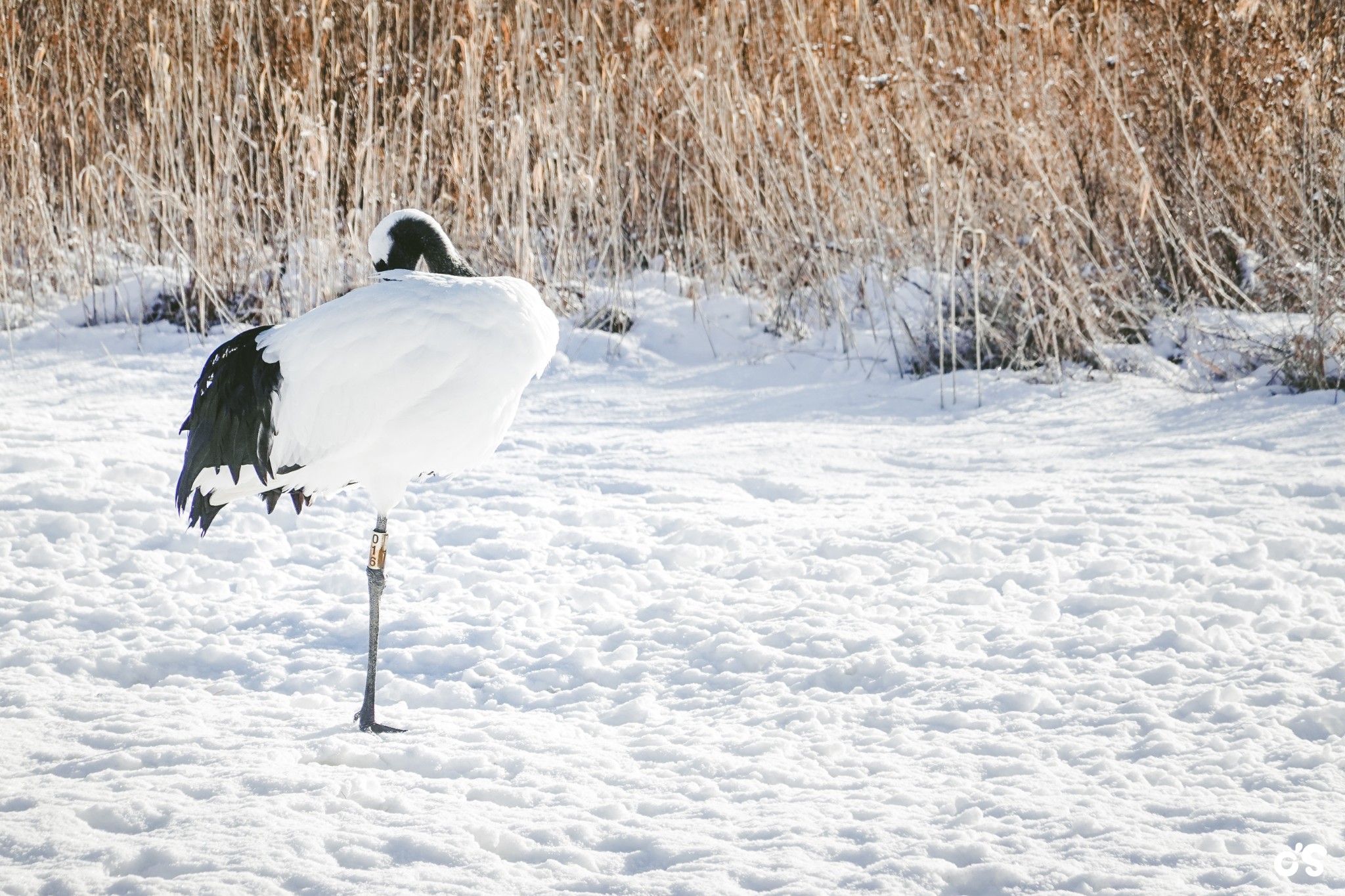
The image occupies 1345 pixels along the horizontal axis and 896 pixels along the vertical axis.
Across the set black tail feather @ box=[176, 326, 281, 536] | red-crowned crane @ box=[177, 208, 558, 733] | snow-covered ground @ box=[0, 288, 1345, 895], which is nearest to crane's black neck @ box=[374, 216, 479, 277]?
red-crowned crane @ box=[177, 208, 558, 733]

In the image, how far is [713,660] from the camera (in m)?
3.07

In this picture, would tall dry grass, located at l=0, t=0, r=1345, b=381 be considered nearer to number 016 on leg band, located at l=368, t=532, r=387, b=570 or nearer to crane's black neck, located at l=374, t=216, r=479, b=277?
crane's black neck, located at l=374, t=216, r=479, b=277

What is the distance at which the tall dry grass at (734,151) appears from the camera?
5.57 metres

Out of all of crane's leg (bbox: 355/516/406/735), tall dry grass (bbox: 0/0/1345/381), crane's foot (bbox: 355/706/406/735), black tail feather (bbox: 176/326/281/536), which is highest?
tall dry grass (bbox: 0/0/1345/381)

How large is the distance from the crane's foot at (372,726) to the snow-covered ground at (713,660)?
0.14 feet

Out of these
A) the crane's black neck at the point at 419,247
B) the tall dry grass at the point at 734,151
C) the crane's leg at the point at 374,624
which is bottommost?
the crane's leg at the point at 374,624

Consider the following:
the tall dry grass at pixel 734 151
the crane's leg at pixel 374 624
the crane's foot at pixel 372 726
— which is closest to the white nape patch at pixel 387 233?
the crane's leg at pixel 374 624

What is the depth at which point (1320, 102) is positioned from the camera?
17.9 ft

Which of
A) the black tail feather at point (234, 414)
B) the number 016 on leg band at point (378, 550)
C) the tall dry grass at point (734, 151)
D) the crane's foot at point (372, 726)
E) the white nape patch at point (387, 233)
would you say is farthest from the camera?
the tall dry grass at point (734, 151)

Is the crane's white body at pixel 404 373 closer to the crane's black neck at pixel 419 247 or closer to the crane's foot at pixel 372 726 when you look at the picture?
the crane's black neck at pixel 419 247

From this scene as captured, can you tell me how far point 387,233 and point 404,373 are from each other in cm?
72

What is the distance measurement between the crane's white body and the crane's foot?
0.57m

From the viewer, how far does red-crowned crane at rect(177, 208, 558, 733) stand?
277 cm

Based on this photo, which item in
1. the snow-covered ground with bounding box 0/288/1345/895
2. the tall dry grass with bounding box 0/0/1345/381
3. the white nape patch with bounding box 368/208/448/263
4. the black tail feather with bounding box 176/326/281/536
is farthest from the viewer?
the tall dry grass with bounding box 0/0/1345/381
